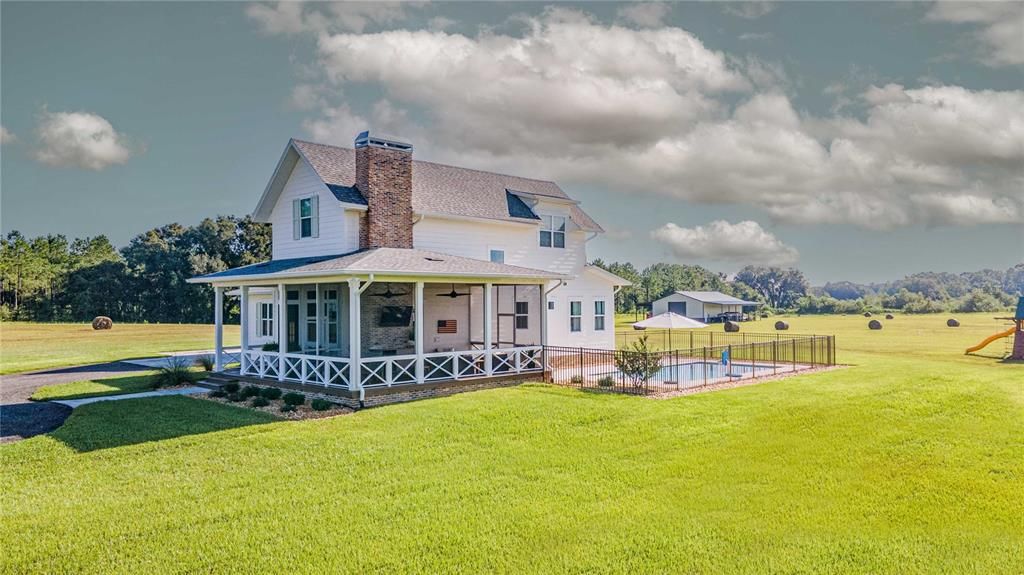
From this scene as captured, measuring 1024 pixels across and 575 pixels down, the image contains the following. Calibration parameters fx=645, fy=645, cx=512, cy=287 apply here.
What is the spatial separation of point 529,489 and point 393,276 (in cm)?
864

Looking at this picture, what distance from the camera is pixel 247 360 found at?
64.8ft

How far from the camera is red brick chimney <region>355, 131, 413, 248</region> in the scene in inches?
781

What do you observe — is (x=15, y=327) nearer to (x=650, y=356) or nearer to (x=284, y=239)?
(x=284, y=239)

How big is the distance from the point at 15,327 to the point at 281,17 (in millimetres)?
49708

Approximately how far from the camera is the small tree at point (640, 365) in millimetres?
17266

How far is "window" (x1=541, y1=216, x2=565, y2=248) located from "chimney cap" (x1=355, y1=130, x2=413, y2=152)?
23.3 feet

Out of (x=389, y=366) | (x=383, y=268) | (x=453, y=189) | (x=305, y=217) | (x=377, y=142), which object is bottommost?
(x=389, y=366)

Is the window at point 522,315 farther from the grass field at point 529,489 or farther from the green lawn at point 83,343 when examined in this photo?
the green lawn at point 83,343

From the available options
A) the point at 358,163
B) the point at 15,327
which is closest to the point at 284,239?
the point at 358,163

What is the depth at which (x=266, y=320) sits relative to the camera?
3272 centimetres

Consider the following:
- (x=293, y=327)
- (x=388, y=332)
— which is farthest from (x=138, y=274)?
(x=388, y=332)

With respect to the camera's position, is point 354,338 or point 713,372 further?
point 713,372

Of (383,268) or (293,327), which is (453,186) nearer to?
(293,327)

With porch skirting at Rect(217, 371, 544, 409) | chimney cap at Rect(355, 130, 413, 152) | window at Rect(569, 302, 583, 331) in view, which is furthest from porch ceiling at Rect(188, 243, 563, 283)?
window at Rect(569, 302, 583, 331)
